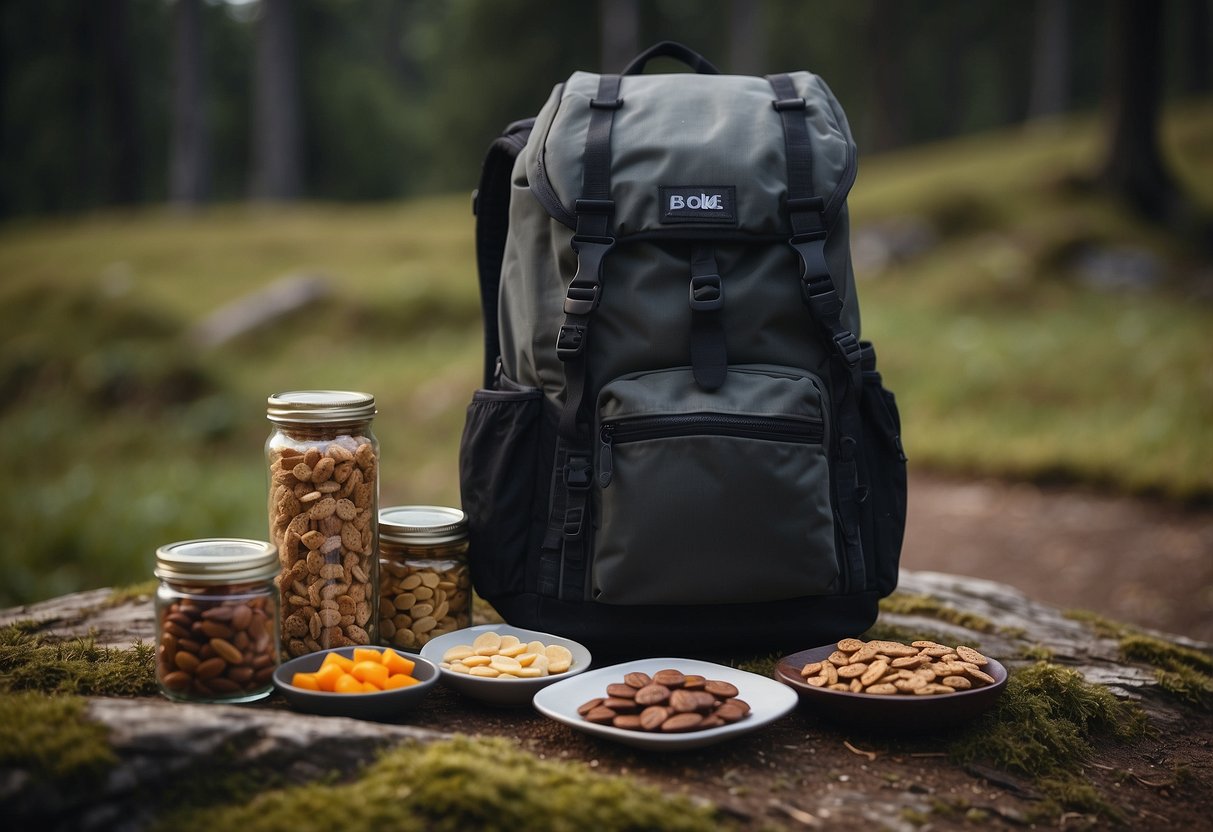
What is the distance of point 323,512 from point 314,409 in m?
0.26

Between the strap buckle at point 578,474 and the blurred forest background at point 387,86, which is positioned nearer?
the strap buckle at point 578,474

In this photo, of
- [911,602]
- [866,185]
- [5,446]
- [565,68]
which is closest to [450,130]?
[565,68]

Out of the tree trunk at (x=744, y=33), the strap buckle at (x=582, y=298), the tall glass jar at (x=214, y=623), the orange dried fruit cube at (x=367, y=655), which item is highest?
the tree trunk at (x=744, y=33)

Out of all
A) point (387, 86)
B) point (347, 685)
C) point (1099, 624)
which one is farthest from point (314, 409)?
point (387, 86)

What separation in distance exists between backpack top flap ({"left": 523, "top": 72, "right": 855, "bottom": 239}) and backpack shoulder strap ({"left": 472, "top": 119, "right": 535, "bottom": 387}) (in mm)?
282

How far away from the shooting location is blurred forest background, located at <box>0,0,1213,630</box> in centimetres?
713

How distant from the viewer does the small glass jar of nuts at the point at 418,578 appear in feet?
9.43

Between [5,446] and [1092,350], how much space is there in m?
8.70

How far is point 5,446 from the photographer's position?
8367mm

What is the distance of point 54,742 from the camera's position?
202cm

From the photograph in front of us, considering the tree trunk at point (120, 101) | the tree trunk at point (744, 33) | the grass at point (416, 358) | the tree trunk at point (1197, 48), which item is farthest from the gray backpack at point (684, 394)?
the tree trunk at point (1197, 48)

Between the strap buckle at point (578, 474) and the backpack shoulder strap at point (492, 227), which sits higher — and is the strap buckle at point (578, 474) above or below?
below

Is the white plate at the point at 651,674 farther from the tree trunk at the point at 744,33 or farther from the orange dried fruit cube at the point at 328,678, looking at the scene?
the tree trunk at the point at 744,33

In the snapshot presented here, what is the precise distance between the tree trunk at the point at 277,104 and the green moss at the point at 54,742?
18.8 meters
